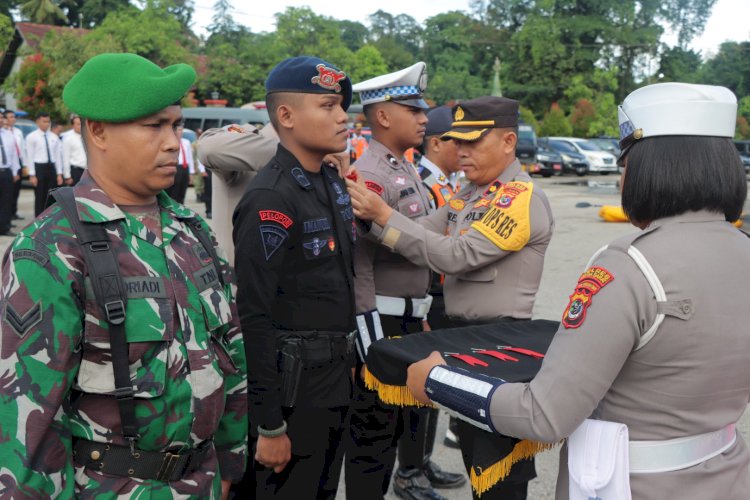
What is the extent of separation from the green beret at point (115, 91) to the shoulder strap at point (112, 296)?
0.85 feet

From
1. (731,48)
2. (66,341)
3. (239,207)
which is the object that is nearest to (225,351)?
Result: (66,341)

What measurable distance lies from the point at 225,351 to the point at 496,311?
1.41 metres

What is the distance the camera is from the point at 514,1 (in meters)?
66.1

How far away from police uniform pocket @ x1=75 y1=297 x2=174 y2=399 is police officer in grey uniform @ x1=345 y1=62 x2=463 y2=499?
134cm

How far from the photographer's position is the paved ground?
3.83 metres

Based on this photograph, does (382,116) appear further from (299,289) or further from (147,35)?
(147,35)

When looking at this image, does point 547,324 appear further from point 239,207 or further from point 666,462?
point 239,207

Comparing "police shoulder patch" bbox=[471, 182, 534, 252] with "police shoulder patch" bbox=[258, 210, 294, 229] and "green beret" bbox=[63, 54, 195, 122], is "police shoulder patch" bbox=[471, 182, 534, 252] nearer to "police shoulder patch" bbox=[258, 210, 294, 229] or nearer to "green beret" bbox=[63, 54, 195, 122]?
"police shoulder patch" bbox=[258, 210, 294, 229]

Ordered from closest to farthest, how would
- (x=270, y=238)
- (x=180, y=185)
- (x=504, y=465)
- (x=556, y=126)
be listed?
1. (x=504, y=465)
2. (x=270, y=238)
3. (x=180, y=185)
4. (x=556, y=126)

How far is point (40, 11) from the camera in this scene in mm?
50406

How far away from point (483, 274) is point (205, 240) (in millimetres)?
1433

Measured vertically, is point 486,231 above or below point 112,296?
below

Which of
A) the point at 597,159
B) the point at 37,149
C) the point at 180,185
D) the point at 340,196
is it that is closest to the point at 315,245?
the point at 340,196

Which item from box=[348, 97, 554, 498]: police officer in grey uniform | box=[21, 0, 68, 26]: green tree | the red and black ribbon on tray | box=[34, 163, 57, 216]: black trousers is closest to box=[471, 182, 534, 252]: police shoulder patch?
box=[348, 97, 554, 498]: police officer in grey uniform
